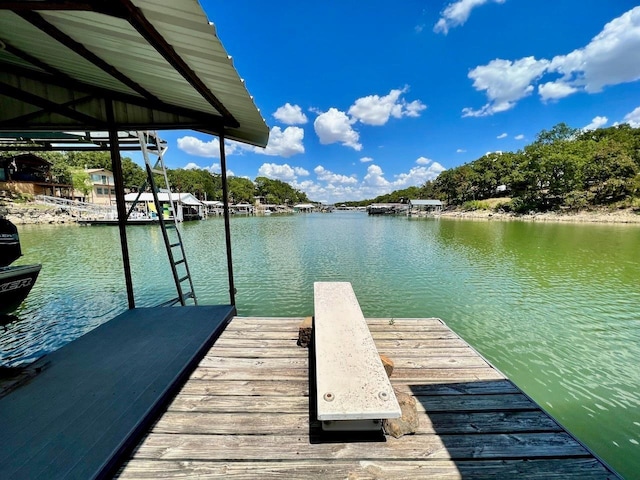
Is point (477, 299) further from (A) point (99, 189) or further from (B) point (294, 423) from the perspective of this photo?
(A) point (99, 189)

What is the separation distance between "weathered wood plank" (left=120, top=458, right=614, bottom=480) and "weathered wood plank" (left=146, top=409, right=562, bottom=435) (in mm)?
245

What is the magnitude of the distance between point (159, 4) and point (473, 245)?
18582 mm

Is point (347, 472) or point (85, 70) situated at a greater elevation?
point (85, 70)

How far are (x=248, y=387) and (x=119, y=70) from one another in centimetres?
324

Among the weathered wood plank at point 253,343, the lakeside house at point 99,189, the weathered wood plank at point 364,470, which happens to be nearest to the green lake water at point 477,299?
the weathered wood plank at point 364,470

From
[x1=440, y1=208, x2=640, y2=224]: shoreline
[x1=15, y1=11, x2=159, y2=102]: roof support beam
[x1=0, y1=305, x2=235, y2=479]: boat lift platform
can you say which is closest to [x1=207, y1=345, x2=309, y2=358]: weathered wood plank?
[x1=0, y1=305, x2=235, y2=479]: boat lift platform

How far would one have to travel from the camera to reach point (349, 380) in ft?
5.98

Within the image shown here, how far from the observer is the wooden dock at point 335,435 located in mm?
1626

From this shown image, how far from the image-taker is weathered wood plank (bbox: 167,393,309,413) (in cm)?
210

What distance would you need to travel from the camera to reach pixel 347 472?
62.5 inches

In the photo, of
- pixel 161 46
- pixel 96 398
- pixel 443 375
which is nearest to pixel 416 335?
pixel 443 375

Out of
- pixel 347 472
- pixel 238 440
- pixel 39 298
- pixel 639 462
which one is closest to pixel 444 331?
pixel 639 462

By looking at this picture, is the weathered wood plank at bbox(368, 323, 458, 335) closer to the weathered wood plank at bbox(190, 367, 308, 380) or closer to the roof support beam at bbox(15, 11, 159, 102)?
the weathered wood plank at bbox(190, 367, 308, 380)

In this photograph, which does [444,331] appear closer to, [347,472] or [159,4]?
[347,472]
